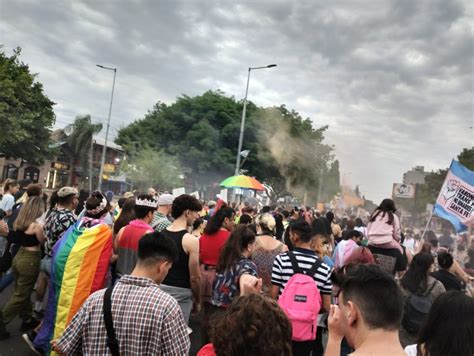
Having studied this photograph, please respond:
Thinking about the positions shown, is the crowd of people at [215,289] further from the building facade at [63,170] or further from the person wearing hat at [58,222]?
the building facade at [63,170]

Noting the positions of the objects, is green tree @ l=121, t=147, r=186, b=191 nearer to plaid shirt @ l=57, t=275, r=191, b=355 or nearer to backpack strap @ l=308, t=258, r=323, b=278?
backpack strap @ l=308, t=258, r=323, b=278

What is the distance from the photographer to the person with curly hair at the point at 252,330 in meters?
1.70

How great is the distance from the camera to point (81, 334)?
2.45 meters

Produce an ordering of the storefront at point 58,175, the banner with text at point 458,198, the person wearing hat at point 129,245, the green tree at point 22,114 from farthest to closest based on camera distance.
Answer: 1. the storefront at point 58,175
2. the green tree at point 22,114
3. the banner with text at point 458,198
4. the person wearing hat at point 129,245

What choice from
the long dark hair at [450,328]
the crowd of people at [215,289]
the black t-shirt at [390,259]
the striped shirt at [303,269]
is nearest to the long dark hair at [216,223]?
the crowd of people at [215,289]

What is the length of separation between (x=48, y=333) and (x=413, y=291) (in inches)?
164

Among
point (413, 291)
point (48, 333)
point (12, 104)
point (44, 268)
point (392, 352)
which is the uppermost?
point (12, 104)

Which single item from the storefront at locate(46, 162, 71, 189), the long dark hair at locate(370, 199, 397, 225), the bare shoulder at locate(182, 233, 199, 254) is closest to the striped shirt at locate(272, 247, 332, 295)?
the bare shoulder at locate(182, 233, 199, 254)

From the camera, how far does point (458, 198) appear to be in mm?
8250

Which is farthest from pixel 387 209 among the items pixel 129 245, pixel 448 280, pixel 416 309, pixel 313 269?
pixel 129 245

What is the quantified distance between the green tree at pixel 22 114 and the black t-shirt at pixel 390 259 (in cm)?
2284

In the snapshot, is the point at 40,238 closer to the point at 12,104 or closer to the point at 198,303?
the point at 198,303

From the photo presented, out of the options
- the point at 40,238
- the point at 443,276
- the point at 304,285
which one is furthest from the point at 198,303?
the point at 443,276

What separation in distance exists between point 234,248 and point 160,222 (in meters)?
1.87
